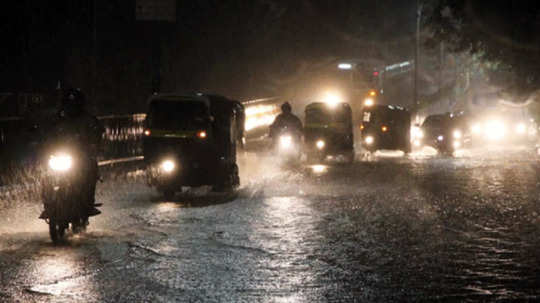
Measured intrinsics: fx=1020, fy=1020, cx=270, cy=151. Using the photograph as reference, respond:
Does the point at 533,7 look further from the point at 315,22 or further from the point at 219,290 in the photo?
the point at 315,22

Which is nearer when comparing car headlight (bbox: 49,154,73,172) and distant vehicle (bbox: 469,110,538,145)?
car headlight (bbox: 49,154,73,172)

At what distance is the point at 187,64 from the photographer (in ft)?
182

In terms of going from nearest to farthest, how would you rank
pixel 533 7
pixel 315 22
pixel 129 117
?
pixel 129 117 → pixel 533 7 → pixel 315 22

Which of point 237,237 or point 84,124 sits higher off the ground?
point 84,124

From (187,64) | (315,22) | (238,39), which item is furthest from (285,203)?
(315,22)

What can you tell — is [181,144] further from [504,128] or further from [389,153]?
[504,128]

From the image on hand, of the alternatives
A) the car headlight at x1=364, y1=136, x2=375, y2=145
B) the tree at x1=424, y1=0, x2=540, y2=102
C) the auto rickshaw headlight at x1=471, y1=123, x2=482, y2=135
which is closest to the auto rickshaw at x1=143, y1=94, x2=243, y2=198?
the tree at x1=424, y1=0, x2=540, y2=102

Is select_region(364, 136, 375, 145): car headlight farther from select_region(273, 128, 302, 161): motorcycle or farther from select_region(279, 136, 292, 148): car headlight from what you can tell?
select_region(279, 136, 292, 148): car headlight

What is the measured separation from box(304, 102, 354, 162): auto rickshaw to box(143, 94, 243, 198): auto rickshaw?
36.7ft

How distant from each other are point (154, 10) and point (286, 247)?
2621 centimetres

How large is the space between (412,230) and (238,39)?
47928mm

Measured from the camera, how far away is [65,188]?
488 inches

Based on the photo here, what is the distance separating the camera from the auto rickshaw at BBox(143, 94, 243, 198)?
18.0 m

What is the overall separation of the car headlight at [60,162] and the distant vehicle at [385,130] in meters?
23.1
